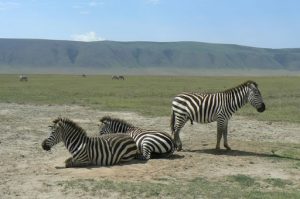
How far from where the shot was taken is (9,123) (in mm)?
19141

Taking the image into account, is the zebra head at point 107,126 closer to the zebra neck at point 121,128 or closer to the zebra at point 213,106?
the zebra neck at point 121,128

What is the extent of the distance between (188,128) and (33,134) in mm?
5544

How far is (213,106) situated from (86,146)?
160 inches

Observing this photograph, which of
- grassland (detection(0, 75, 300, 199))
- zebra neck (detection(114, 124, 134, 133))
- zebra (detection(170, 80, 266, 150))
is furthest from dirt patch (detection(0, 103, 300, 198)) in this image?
zebra neck (detection(114, 124, 134, 133))

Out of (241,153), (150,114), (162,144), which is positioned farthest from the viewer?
(150,114)

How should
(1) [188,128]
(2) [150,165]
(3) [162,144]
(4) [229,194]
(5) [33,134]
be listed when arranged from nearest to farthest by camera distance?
1. (4) [229,194]
2. (2) [150,165]
3. (3) [162,144]
4. (5) [33,134]
5. (1) [188,128]

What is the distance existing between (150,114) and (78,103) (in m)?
7.55

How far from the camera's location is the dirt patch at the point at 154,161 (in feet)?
32.1

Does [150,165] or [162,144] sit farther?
[162,144]

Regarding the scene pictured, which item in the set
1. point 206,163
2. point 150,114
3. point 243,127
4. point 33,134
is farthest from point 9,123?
point 206,163

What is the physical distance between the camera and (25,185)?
9.32 metres

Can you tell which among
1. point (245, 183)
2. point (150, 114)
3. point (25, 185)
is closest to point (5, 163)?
point (25, 185)

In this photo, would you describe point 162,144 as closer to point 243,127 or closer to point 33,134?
point 33,134

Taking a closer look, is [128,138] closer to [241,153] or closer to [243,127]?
[241,153]
